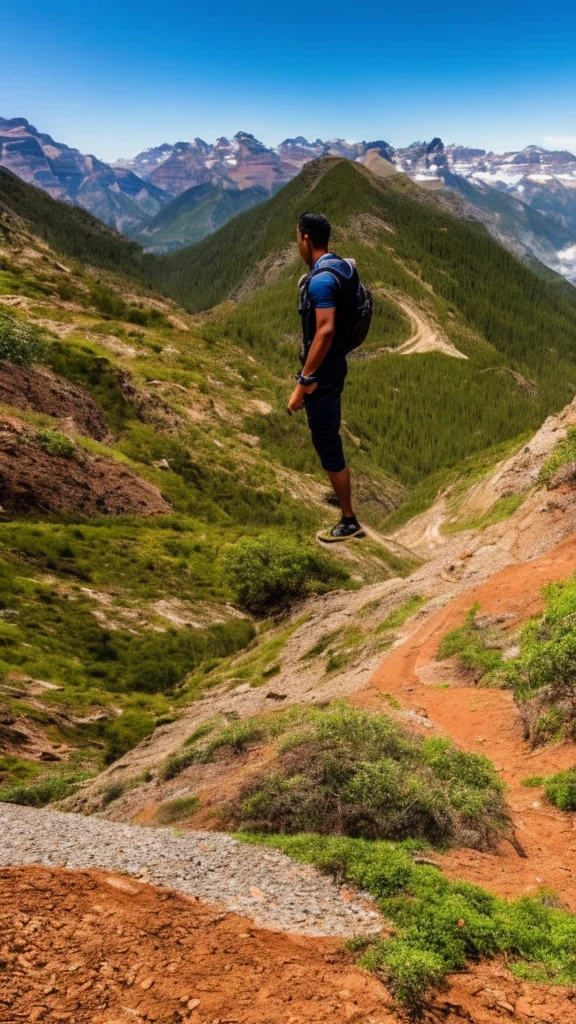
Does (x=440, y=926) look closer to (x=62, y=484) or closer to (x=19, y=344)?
(x=62, y=484)

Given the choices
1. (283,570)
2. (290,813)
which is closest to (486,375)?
(283,570)

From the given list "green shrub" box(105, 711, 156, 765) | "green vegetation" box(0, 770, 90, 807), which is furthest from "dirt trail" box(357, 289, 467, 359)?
"green vegetation" box(0, 770, 90, 807)

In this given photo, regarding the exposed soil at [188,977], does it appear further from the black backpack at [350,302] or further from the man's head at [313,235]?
the man's head at [313,235]

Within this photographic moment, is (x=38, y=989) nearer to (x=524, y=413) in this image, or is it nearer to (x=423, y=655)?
(x=423, y=655)

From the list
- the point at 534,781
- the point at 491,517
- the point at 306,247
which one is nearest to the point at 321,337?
the point at 306,247

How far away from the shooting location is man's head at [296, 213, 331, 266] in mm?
7926

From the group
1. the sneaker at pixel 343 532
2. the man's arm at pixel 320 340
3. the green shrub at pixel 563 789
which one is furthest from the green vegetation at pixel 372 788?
the man's arm at pixel 320 340

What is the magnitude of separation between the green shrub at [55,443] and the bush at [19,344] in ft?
32.1

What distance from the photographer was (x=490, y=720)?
55.7ft

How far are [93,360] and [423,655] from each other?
50.2 meters

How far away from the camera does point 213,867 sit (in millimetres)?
10125

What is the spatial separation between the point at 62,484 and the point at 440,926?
37.7m

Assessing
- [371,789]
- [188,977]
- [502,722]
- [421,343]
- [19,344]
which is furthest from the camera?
[421,343]

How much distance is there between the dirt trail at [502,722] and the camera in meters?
10.3
